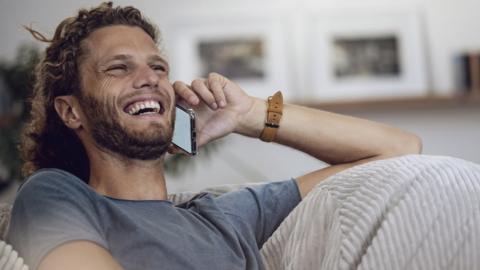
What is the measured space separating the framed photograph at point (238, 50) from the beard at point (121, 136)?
198cm

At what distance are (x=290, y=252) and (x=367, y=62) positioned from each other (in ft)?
7.58

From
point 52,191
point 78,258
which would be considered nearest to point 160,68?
point 52,191

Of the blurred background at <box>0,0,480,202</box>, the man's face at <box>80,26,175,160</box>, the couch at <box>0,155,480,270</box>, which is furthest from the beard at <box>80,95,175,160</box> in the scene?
the blurred background at <box>0,0,480,202</box>

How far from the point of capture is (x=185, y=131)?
1.49 m

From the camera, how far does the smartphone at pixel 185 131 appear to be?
4.85ft

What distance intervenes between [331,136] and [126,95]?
1.57ft

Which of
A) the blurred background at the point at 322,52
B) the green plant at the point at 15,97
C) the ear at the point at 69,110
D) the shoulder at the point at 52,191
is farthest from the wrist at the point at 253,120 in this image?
the blurred background at the point at 322,52

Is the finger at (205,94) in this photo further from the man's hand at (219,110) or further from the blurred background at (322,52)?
the blurred background at (322,52)

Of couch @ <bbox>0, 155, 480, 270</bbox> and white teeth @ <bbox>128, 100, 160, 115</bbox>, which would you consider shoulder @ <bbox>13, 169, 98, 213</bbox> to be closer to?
couch @ <bbox>0, 155, 480, 270</bbox>

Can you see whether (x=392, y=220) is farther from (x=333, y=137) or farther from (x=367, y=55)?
(x=367, y=55)

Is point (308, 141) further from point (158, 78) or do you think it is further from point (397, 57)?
point (397, 57)

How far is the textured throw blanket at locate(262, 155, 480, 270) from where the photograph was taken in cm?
103

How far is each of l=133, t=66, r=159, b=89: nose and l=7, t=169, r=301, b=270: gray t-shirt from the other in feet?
0.81

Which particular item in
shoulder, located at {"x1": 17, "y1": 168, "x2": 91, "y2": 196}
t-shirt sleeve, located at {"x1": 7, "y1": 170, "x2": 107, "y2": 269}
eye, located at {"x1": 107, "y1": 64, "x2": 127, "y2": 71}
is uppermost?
eye, located at {"x1": 107, "y1": 64, "x2": 127, "y2": 71}
